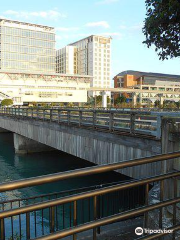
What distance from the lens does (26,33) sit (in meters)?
146

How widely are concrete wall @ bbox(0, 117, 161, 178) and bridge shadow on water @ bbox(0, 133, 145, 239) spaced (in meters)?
1.04

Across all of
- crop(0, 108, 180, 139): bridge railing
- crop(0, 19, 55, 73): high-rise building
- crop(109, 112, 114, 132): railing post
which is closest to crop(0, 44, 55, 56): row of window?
crop(0, 19, 55, 73): high-rise building

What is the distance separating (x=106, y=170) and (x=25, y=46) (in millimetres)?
154596

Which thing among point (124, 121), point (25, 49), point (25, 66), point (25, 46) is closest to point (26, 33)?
point (25, 46)

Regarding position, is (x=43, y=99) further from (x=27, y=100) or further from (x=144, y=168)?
(x=144, y=168)

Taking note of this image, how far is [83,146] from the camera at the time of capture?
509 inches

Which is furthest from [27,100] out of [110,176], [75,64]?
[110,176]

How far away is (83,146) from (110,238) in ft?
26.3

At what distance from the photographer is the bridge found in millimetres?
2258

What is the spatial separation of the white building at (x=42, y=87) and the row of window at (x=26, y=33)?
121 feet

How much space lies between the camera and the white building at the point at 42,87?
112m

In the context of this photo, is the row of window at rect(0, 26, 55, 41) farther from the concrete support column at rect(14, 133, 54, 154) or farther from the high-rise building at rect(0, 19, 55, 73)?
the concrete support column at rect(14, 133, 54, 154)

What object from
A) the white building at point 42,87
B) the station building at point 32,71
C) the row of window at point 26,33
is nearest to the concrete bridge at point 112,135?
the station building at point 32,71

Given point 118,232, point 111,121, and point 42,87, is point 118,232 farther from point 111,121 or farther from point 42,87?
point 42,87
